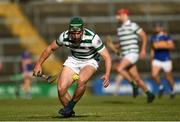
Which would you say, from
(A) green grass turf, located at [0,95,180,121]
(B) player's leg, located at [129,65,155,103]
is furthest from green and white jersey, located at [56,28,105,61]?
(B) player's leg, located at [129,65,155,103]

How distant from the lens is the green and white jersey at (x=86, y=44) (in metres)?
13.1

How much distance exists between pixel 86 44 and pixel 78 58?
0.47 meters

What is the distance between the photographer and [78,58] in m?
13.5

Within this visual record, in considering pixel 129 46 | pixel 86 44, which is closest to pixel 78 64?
pixel 86 44

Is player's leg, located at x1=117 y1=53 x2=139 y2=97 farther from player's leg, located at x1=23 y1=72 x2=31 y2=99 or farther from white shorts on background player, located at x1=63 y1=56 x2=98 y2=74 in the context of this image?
player's leg, located at x1=23 y1=72 x2=31 y2=99

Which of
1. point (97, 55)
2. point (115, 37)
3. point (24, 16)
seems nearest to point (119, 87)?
point (115, 37)

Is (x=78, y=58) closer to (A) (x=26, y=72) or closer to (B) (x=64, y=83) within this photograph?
(B) (x=64, y=83)

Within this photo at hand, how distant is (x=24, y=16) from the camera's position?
120 ft

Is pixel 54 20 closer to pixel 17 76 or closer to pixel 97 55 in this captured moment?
pixel 17 76

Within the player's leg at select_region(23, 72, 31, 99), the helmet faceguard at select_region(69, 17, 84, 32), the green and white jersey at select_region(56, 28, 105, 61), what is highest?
the helmet faceguard at select_region(69, 17, 84, 32)

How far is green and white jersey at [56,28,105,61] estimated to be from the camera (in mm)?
13125

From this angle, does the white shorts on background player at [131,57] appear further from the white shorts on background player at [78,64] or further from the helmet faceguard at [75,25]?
the helmet faceguard at [75,25]

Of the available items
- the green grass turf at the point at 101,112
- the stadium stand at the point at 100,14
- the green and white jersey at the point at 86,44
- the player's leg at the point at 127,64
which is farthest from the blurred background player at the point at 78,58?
the stadium stand at the point at 100,14

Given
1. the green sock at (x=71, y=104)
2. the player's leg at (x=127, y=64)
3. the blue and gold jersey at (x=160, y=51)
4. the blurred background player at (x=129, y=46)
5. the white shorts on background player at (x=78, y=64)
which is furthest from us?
the blue and gold jersey at (x=160, y=51)
